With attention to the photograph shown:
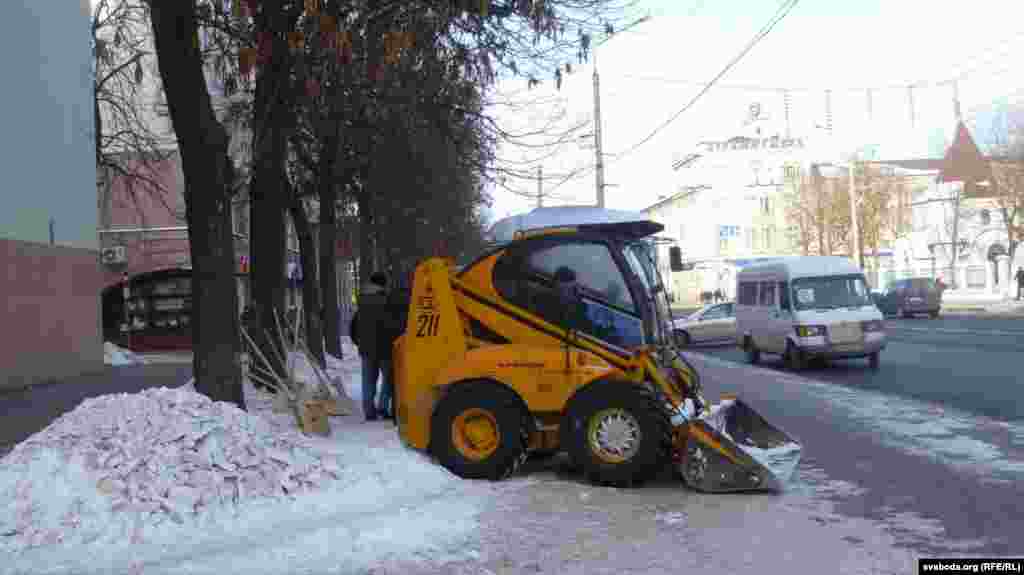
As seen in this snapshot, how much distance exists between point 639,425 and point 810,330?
11982 millimetres

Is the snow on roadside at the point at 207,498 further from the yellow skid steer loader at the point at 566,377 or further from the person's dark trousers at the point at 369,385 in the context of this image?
the person's dark trousers at the point at 369,385

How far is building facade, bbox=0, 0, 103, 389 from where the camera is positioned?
665 inches

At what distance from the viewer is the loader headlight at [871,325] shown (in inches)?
729

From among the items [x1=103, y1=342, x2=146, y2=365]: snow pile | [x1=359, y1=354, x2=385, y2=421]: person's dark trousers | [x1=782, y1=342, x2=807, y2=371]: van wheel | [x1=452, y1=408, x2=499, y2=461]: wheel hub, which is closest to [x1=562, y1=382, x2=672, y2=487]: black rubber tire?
[x1=452, y1=408, x2=499, y2=461]: wheel hub

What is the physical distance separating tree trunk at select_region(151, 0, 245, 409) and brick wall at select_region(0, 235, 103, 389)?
30.5 ft

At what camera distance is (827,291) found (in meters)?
19.1

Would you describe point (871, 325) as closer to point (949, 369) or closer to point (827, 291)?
point (827, 291)

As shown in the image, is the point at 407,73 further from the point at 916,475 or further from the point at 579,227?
the point at 916,475

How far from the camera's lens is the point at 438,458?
27.2 ft

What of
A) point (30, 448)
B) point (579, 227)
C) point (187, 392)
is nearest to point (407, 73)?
point (579, 227)

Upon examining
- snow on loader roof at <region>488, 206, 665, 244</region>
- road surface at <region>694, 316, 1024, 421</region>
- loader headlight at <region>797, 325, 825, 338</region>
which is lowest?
road surface at <region>694, 316, 1024, 421</region>

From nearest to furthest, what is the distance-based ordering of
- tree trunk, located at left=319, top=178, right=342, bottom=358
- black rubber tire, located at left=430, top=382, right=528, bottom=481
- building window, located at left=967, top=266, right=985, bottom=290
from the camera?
black rubber tire, located at left=430, top=382, right=528, bottom=481
tree trunk, located at left=319, top=178, right=342, bottom=358
building window, located at left=967, top=266, right=985, bottom=290

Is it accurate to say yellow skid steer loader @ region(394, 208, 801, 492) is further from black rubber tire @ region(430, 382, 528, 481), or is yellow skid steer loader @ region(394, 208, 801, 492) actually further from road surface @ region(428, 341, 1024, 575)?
road surface @ region(428, 341, 1024, 575)

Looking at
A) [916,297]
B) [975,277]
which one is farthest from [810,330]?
[975,277]
